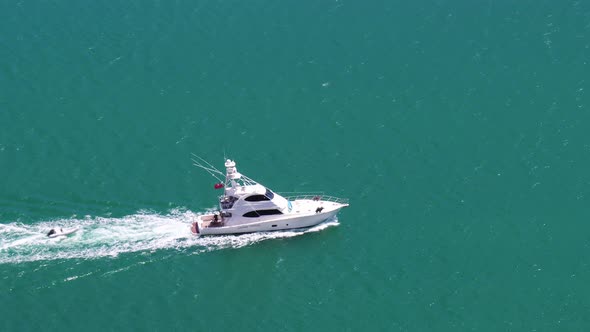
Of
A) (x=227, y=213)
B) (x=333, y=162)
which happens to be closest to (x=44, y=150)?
(x=227, y=213)

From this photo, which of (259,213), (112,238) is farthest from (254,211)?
(112,238)

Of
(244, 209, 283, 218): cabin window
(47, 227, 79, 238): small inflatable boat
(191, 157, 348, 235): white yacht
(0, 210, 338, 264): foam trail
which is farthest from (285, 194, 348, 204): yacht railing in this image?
(47, 227, 79, 238): small inflatable boat

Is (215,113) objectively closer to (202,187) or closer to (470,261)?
(202,187)

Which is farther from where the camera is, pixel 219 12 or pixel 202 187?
pixel 219 12

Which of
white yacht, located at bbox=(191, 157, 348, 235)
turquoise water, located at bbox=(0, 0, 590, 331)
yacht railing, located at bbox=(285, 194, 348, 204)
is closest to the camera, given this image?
turquoise water, located at bbox=(0, 0, 590, 331)

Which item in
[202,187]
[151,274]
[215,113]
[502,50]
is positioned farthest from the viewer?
[502,50]

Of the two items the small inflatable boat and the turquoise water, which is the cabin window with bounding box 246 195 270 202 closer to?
the turquoise water
